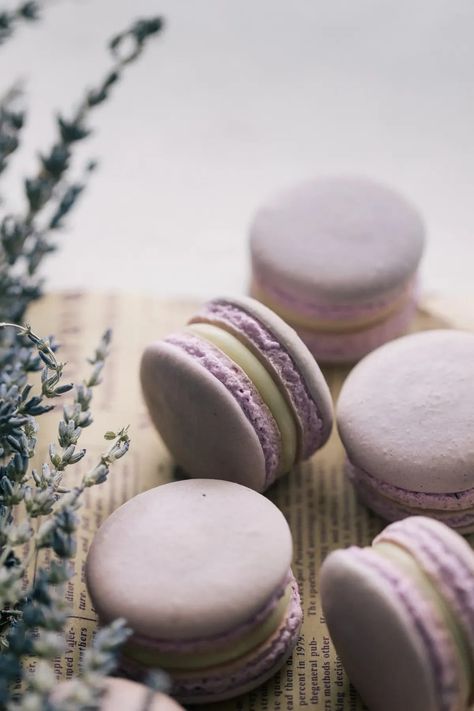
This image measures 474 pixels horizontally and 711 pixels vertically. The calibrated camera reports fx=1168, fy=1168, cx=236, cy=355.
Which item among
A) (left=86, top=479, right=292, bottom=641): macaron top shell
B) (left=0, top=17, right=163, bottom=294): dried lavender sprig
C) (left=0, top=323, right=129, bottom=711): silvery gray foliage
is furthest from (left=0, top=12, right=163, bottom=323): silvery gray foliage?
(left=86, top=479, right=292, bottom=641): macaron top shell

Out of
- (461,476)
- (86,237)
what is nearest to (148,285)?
(86,237)

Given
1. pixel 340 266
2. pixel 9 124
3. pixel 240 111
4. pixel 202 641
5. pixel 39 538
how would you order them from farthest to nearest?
1. pixel 240 111
2. pixel 340 266
3. pixel 9 124
4. pixel 202 641
5. pixel 39 538

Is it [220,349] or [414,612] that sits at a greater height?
[220,349]

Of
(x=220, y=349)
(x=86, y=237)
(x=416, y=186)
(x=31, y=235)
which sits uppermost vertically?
(x=31, y=235)

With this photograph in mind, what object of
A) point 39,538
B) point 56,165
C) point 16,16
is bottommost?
point 39,538

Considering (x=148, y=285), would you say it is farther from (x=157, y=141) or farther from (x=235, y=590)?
(x=235, y=590)

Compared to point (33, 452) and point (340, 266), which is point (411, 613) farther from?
point (340, 266)

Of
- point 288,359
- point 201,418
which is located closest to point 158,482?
point 201,418

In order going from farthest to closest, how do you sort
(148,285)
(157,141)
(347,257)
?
1. (157,141)
2. (148,285)
3. (347,257)
